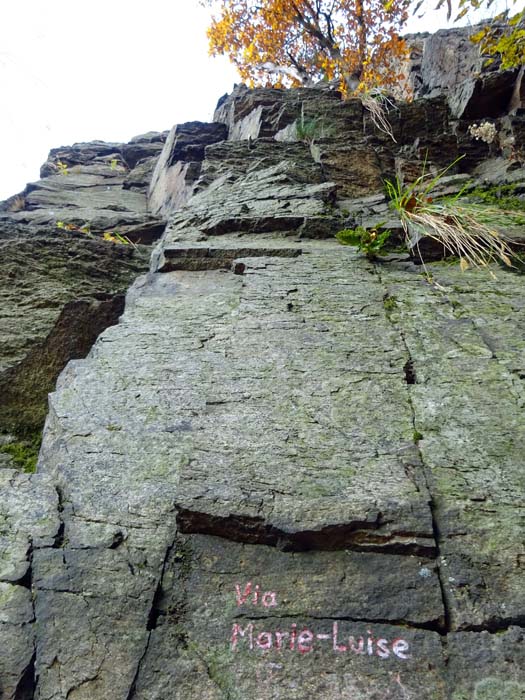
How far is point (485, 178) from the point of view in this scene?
5723 mm

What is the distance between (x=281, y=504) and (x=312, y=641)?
479 mm

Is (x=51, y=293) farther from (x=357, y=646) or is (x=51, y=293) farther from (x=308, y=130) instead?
(x=308, y=130)

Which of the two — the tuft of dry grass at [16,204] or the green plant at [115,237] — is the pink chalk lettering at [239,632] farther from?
A: the tuft of dry grass at [16,204]

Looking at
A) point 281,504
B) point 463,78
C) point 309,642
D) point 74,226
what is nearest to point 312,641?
point 309,642

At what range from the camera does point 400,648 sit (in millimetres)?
1733

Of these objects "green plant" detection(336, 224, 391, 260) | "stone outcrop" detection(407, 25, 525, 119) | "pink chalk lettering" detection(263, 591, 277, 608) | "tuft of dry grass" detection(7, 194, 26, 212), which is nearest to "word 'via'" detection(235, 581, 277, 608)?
"pink chalk lettering" detection(263, 591, 277, 608)

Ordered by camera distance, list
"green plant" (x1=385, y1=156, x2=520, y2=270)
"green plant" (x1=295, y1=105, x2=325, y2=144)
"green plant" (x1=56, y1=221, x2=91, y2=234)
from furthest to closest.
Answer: "green plant" (x1=295, y1=105, x2=325, y2=144) < "green plant" (x1=56, y1=221, x2=91, y2=234) < "green plant" (x1=385, y1=156, x2=520, y2=270)

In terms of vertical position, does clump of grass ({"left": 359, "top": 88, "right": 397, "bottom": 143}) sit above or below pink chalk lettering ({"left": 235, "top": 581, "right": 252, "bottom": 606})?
above

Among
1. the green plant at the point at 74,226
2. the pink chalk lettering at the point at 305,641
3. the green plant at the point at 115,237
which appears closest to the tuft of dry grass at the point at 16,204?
the green plant at the point at 74,226

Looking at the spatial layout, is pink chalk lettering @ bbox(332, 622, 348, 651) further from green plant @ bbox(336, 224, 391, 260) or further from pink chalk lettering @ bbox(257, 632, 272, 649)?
green plant @ bbox(336, 224, 391, 260)

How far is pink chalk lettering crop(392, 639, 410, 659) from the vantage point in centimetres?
172

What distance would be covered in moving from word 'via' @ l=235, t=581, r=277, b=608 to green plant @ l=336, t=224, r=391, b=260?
2.87 m

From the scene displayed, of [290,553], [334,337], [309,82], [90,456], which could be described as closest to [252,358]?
[334,337]

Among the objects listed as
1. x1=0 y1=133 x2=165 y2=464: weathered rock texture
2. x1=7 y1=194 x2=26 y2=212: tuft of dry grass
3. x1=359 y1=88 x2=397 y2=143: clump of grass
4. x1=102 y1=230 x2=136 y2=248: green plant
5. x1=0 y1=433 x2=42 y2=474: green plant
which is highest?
x1=359 y1=88 x2=397 y2=143: clump of grass
